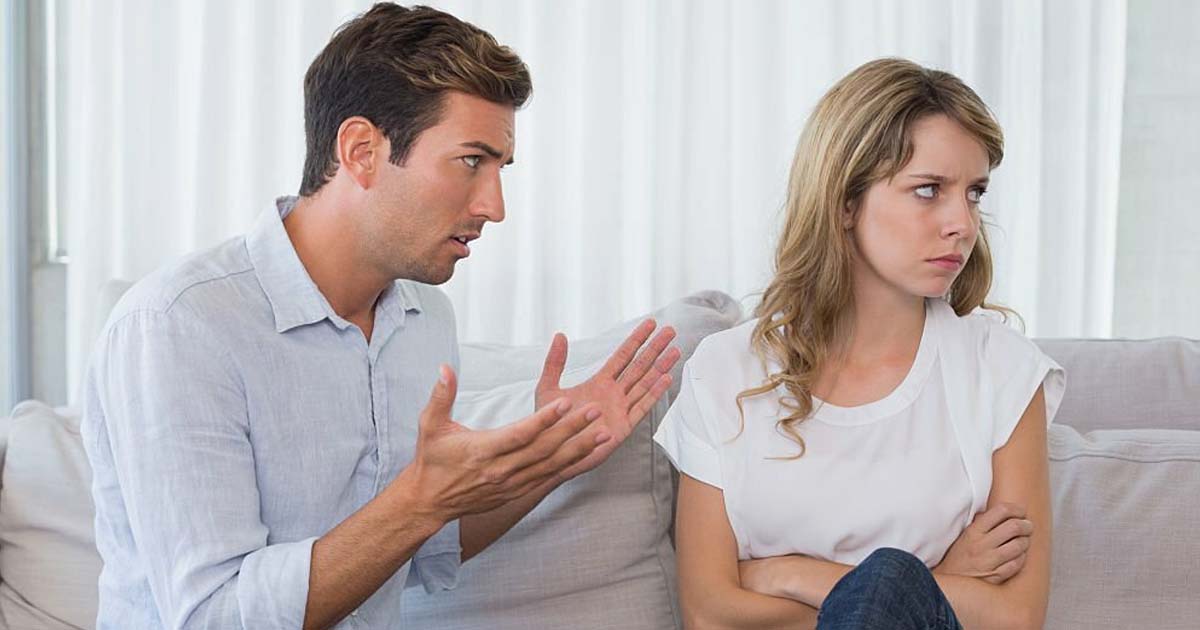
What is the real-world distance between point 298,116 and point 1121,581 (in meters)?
1.91

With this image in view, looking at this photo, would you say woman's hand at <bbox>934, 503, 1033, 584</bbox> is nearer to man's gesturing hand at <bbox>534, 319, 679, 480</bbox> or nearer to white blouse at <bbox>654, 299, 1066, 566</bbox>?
white blouse at <bbox>654, 299, 1066, 566</bbox>

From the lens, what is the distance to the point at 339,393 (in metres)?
1.48

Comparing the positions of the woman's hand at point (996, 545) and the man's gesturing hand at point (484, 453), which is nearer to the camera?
the man's gesturing hand at point (484, 453)

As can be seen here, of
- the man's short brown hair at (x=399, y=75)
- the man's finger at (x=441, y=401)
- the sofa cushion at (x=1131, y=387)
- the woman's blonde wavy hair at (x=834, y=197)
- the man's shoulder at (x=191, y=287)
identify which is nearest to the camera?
the man's finger at (x=441, y=401)

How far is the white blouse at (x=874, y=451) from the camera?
1.58 metres

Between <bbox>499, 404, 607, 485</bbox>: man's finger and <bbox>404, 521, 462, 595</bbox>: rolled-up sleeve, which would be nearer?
<bbox>499, 404, 607, 485</bbox>: man's finger

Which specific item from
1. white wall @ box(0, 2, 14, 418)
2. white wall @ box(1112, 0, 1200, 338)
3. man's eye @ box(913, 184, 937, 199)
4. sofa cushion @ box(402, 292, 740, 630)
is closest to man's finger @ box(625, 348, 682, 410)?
sofa cushion @ box(402, 292, 740, 630)

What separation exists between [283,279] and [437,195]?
0.20 metres

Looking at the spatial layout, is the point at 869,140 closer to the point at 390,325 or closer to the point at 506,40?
the point at 390,325

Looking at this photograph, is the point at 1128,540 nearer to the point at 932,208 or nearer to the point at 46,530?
the point at 932,208

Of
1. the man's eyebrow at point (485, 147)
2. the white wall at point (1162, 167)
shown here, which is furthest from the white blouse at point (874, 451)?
the white wall at point (1162, 167)

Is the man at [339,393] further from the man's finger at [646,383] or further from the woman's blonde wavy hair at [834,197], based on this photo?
the woman's blonde wavy hair at [834,197]

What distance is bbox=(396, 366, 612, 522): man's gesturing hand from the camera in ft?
4.11

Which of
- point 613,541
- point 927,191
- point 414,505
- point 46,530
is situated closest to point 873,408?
point 927,191
